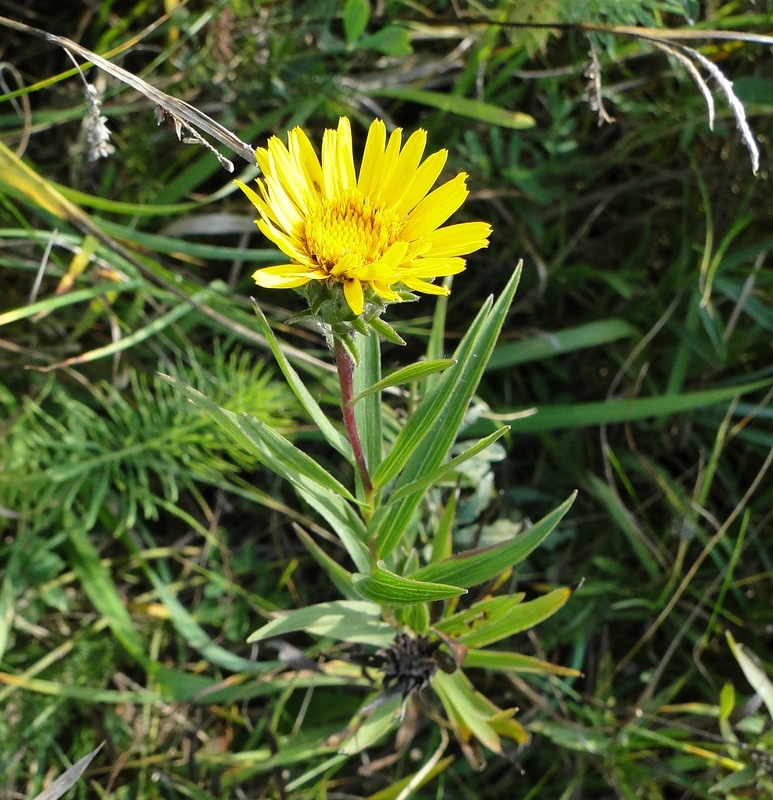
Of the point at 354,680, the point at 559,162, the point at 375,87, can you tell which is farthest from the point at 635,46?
the point at 354,680

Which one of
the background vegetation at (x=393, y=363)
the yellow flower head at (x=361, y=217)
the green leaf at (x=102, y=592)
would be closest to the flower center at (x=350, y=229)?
the yellow flower head at (x=361, y=217)

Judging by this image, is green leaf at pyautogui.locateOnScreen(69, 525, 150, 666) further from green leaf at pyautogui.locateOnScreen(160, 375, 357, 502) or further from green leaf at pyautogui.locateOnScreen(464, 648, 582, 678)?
green leaf at pyautogui.locateOnScreen(160, 375, 357, 502)

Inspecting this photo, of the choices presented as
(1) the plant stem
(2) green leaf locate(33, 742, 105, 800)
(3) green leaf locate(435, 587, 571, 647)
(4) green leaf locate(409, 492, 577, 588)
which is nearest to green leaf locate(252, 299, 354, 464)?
(1) the plant stem

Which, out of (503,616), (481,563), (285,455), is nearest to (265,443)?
(285,455)

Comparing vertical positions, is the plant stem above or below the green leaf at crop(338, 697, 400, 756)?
above

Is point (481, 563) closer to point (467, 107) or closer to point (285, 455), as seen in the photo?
point (285, 455)

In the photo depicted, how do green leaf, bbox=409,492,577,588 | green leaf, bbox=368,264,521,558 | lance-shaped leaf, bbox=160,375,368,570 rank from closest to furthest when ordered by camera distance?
lance-shaped leaf, bbox=160,375,368,570 → green leaf, bbox=368,264,521,558 → green leaf, bbox=409,492,577,588
